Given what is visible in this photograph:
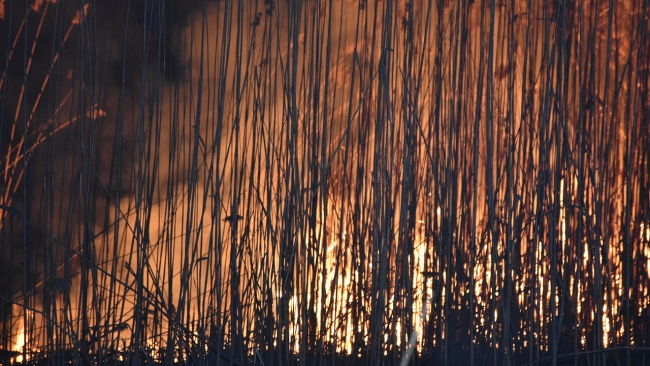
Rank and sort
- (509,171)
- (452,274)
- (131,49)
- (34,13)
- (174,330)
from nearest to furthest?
(174,330) → (509,171) → (452,274) → (34,13) → (131,49)

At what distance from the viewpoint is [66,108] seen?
2.26 m

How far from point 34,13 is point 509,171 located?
1.69 meters

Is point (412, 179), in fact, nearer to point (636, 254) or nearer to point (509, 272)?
point (509, 272)

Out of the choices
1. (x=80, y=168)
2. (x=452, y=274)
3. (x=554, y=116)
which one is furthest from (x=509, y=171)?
(x=80, y=168)

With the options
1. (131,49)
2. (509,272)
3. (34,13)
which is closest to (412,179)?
(509,272)

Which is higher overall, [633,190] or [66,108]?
[66,108]

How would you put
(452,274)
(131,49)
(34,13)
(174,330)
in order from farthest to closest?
(131,49)
(34,13)
(452,274)
(174,330)

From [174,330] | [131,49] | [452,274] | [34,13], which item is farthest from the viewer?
[131,49]

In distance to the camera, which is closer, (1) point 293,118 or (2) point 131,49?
(1) point 293,118

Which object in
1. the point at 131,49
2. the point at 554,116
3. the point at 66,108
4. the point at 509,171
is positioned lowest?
the point at 509,171

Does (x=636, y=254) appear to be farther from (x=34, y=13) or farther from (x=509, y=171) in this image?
(x=34, y=13)

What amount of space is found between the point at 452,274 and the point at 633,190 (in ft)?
1.61

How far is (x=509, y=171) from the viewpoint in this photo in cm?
131

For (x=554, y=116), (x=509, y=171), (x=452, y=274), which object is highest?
(x=554, y=116)
